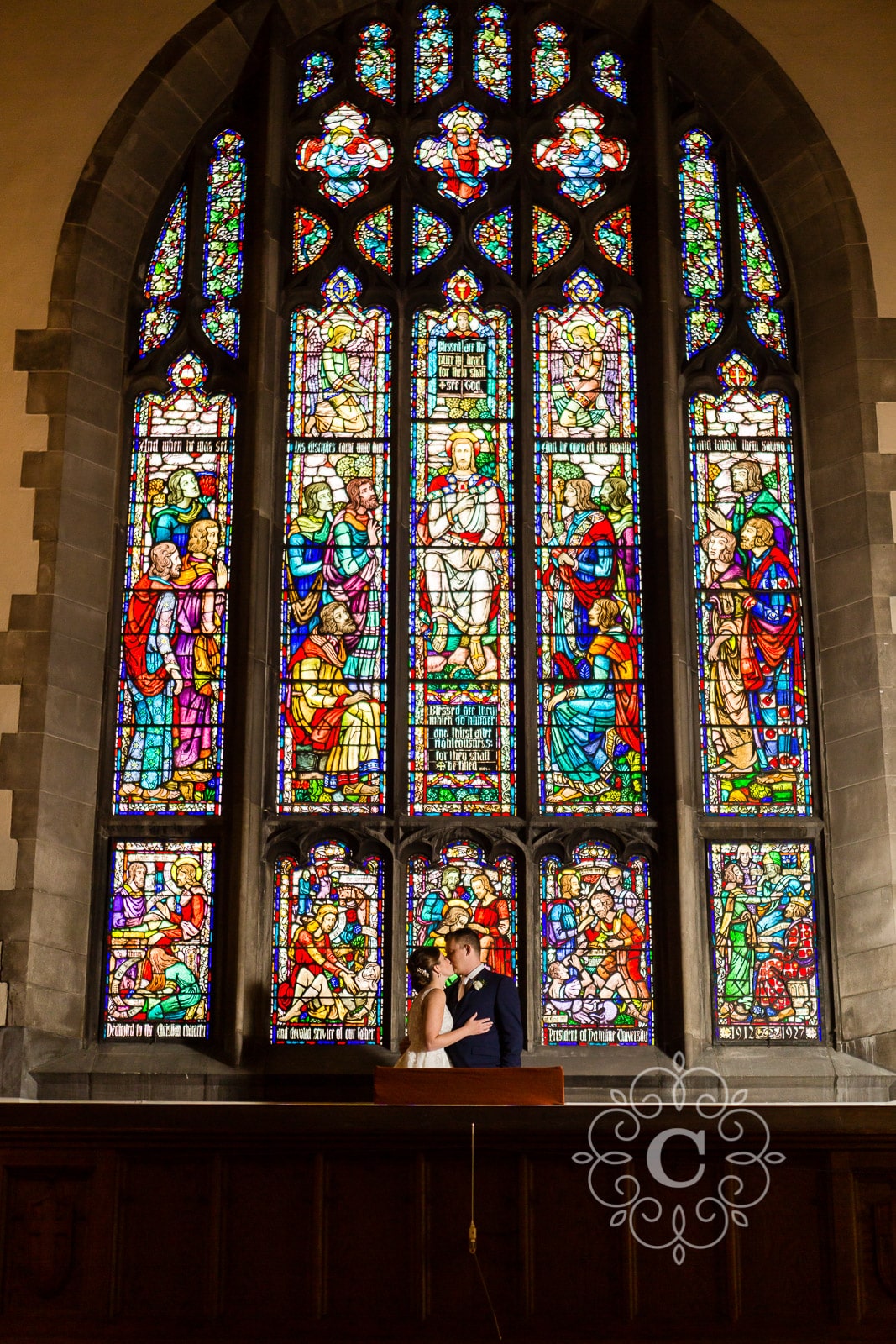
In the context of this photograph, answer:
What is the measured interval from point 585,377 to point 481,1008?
3575mm

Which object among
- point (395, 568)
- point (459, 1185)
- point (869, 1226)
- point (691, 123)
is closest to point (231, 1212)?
point (459, 1185)

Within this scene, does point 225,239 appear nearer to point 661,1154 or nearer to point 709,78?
point 709,78

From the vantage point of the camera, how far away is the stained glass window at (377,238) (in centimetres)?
911

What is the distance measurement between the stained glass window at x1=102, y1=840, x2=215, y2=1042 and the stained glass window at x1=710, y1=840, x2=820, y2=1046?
2.41 metres

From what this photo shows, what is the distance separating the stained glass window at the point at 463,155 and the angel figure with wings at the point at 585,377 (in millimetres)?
993

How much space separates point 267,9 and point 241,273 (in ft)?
4.95

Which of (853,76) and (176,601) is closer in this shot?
(176,601)

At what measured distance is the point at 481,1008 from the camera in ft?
22.9

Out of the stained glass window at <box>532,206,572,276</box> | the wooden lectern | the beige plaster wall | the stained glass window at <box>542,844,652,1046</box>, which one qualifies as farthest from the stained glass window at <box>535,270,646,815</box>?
the wooden lectern

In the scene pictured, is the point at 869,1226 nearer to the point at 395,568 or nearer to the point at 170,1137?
the point at 170,1137

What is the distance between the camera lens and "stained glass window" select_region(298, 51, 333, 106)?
30.9 ft

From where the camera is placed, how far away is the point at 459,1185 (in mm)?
4945

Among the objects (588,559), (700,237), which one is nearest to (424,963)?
(588,559)

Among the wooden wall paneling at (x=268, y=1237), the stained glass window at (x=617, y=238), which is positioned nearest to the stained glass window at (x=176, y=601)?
the stained glass window at (x=617, y=238)
